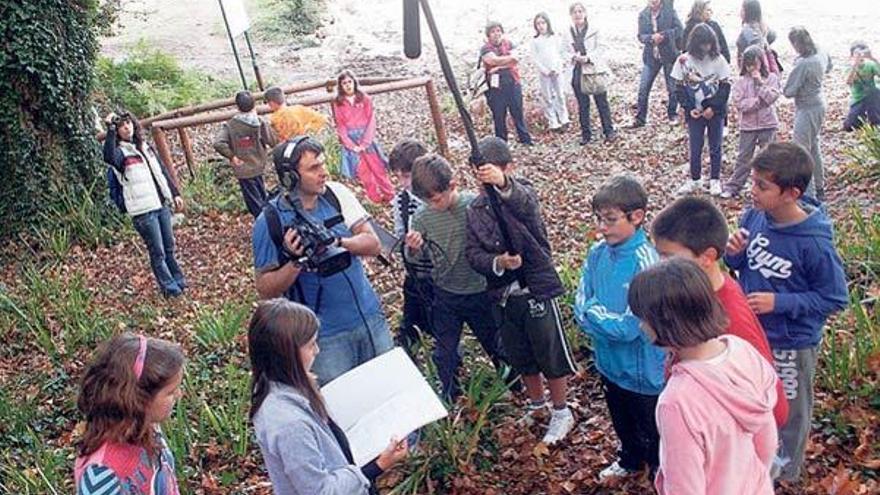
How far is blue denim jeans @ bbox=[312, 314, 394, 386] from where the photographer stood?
11.5 feet

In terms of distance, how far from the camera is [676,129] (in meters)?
10.2

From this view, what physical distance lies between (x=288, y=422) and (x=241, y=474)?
2.22 m

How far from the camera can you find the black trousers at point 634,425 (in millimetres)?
3424

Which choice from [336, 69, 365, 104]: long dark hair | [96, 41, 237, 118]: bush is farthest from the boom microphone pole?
[96, 41, 237, 118]: bush

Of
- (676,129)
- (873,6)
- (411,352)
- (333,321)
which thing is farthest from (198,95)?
(873,6)

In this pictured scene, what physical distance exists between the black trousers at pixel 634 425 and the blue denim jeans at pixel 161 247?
4818 millimetres

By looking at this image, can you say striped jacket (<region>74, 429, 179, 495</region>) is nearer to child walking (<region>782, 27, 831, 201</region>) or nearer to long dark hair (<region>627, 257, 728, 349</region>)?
long dark hair (<region>627, 257, 728, 349</region>)

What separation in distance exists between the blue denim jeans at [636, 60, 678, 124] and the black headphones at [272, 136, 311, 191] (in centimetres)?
778

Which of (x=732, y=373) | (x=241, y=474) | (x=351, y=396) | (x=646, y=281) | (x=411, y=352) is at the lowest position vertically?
(x=241, y=474)

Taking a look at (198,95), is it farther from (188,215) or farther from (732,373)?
(732,373)

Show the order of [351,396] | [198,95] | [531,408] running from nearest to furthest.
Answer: [351,396] < [531,408] < [198,95]

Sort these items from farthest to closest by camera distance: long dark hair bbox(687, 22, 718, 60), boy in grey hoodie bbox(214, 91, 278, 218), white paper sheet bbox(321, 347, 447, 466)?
boy in grey hoodie bbox(214, 91, 278, 218) → long dark hair bbox(687, 22, 718, 60) → white paper sheet bbox(321, 347, 447, 466)

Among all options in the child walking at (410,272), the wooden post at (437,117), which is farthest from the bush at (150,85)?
the child walking at (410,272)

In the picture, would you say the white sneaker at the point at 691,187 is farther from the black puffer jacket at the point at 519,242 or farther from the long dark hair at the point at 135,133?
the long dark hair at the point at 135,133
